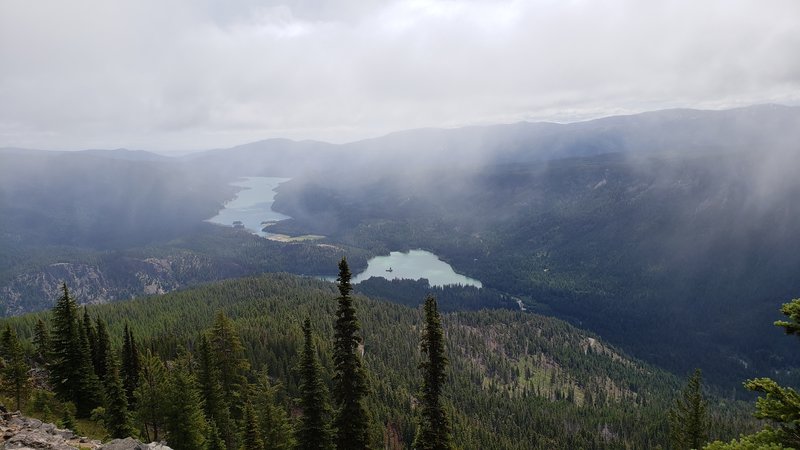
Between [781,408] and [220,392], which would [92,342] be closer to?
[220,392]

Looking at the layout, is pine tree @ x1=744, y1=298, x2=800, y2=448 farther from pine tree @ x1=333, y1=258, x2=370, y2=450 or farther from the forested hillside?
the forested hillside

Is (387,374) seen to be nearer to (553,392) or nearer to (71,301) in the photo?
(553,392)

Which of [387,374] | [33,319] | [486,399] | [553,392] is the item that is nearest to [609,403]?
[553,392]

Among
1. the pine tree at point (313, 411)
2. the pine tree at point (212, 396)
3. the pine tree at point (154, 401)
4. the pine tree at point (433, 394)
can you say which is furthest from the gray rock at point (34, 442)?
the pine tree at point (212, 396)

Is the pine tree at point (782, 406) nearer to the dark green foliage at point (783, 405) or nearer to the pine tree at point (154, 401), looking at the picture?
the dark green foliage at point (783, 405)

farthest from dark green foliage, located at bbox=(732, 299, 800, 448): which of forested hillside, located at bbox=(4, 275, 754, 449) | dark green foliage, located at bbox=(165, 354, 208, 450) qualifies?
forested hillside, located at bbox=(4, 275, 754, 449)

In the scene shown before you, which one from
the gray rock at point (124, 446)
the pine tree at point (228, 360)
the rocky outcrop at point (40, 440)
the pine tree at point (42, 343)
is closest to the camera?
the rocky outcrop at point (40, 440)
